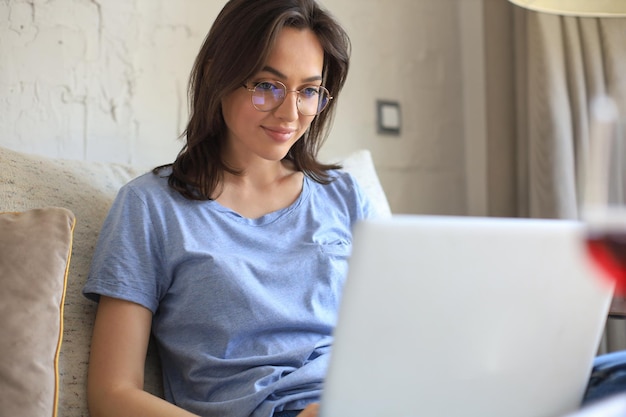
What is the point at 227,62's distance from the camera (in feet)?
4.50

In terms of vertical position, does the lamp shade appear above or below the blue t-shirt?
above

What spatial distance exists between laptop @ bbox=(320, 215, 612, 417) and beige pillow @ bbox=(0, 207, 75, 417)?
53 centimetres

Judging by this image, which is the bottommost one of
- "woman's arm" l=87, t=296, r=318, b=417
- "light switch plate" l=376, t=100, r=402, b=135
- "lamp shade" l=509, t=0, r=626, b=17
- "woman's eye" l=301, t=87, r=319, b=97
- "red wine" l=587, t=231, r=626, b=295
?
"woman's arm" l=87, t=296, r=318, b=417

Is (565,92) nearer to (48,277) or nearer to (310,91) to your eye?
(310,91)

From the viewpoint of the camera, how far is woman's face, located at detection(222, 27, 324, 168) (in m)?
1.38

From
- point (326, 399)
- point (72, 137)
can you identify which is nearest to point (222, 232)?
point (72, 137)

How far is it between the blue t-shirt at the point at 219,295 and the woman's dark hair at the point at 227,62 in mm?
70

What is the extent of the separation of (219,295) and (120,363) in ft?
0.61

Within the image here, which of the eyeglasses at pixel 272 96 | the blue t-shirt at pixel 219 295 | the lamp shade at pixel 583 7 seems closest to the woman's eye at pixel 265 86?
the eyeglasses at pixel 272 96

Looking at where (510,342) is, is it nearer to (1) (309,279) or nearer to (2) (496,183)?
(1) (309,279)

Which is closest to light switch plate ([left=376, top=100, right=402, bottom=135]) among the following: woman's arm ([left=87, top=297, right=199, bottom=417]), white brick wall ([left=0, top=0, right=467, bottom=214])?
white brick wall ([left=0, top=0, right=467, bottom=214])

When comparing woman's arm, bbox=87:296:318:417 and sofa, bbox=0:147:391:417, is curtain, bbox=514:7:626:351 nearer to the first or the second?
sofa, bbox=0:147:391:417

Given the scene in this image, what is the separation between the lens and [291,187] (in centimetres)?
152

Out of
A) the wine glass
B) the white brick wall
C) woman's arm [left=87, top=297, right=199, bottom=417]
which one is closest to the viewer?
the wine glass
